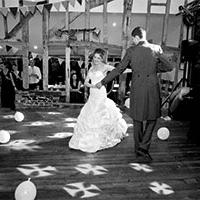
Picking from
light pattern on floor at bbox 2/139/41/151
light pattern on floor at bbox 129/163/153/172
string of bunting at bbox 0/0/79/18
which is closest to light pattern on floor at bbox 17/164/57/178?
light pattern on floor at bbox 2/139/41/151

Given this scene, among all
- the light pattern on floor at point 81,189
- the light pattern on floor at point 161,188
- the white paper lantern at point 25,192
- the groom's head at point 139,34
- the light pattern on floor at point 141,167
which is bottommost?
the light pattern on floor at point 141,167

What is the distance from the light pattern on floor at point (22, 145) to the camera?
3.95 m

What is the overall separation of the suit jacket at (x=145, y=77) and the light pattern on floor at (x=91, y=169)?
2.65ft

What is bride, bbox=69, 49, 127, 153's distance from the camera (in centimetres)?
391

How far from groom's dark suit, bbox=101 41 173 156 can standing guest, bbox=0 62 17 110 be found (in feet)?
12.5

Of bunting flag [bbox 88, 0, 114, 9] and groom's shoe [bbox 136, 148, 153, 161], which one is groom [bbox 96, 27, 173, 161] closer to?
groom's shoe [bbox 136, 148, 153, 161]

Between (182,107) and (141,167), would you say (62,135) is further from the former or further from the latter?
(182,107)

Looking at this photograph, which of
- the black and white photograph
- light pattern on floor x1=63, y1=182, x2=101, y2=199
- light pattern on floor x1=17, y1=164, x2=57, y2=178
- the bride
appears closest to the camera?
light pattern on floor x1=63, y1=182, x2=101, y2=199

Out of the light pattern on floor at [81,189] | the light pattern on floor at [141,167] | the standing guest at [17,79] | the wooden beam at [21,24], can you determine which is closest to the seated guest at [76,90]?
the standing guest at [17,79]

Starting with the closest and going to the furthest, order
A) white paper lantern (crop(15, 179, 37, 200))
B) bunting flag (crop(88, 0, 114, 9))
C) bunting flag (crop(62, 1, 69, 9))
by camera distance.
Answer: white paper lantern (crop(15, 179, 37, 200)) → bunting flag (crop(62, 1, 69, 9)) → bunting flag (crop(88, 0, 114, 9))

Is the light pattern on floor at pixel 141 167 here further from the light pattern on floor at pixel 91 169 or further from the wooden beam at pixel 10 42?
the wooden beam at pixel 10 42

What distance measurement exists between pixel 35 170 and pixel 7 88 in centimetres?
380

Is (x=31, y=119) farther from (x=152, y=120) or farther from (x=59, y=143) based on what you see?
(x=152, y=120)

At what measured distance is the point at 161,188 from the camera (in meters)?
2.84
